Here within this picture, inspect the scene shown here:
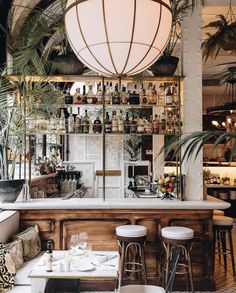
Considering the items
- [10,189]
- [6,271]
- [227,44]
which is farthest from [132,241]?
[227,44]

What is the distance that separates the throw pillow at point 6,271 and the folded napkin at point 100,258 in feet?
2.28

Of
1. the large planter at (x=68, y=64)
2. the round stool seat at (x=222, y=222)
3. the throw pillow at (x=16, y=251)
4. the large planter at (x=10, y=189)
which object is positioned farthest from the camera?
the round stool seat at (x=222, y=222)

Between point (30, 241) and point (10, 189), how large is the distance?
2.18ft

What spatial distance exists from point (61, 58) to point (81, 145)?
5353mm

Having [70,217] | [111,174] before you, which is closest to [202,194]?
[70,217]

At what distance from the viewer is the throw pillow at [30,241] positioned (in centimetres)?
402

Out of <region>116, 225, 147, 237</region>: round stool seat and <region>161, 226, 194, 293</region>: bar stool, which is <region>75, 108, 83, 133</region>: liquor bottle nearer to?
<region>116, 225, 147, 237</region>: round stool seat

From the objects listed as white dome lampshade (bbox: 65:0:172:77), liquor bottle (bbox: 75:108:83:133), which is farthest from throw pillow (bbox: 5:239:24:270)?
white dome lampshade (bbox: 65:0:172:77)

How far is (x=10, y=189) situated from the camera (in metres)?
4.42

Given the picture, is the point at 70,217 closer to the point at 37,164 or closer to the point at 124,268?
the point at 124,268

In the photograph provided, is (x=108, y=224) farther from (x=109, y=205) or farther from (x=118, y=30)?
(x=118, y=30)

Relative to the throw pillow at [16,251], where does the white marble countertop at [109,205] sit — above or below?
above

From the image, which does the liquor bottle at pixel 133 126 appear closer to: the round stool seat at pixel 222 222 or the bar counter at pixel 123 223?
the bar counter at pixel 123 223

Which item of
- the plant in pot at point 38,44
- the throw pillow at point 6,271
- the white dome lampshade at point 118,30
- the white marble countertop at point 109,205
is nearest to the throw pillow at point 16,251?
the throw pillow at point 6,271
